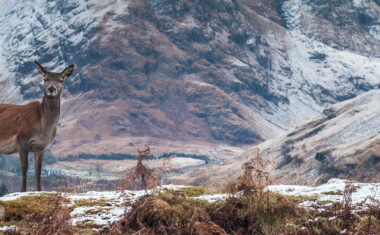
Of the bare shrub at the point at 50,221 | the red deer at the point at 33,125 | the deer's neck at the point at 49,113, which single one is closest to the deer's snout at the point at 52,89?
the red deer at the point at 33,125

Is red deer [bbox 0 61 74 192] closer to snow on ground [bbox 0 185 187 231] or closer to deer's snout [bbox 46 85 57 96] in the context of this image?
deer's snout [bbox 46 85 57 96]

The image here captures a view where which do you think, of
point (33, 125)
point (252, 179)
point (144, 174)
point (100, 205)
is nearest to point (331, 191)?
point (252, 179)

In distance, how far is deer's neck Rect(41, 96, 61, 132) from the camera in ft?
78.3

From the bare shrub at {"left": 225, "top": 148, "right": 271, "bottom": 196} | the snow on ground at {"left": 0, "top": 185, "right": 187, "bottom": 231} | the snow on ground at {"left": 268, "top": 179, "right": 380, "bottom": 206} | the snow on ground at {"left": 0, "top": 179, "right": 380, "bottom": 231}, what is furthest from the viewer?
the snow on ground at {"left": 268, "top": 179, "right": 380, "bottom": 206}

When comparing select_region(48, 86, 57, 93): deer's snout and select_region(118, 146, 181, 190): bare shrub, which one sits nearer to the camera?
select_region(118, 146, 181, 190): bare shrub

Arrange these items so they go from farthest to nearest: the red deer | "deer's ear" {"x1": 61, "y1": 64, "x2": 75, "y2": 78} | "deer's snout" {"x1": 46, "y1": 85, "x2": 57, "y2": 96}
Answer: "deer's ear" {"x1": 61, "y1": 64, "x2": 75, "y2": 78}, "deer's snout" {"x1": 46, "y1": 85, "x2": 57, "y2": 96}, the red deer

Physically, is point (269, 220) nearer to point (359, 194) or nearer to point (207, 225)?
point (207, 225)

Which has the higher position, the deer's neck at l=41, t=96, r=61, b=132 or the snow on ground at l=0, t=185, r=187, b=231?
the deer's neck at l=41, t=96, r=61, b=132

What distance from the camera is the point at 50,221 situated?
16.5 meters

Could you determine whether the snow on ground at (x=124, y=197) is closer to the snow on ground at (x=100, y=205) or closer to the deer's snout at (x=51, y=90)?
the snow on ground at (x=100, y=205)

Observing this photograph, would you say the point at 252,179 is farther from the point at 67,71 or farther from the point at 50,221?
the point at 67,71

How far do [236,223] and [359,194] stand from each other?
15.1 ft

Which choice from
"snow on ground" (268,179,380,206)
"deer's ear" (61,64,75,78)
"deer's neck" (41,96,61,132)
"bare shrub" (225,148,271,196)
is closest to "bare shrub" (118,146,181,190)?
"bare shrub" (225,148,271,196)

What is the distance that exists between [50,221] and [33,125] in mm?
7731
